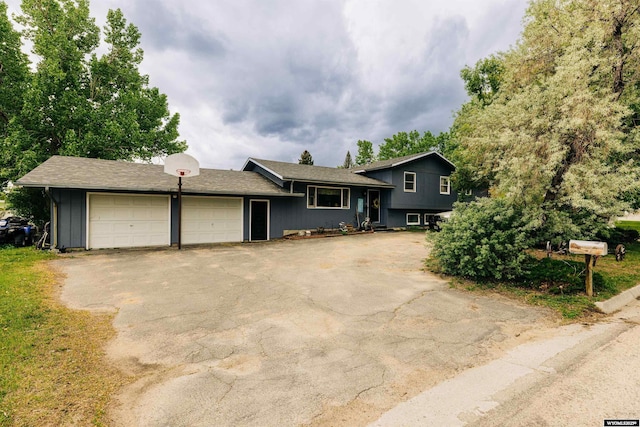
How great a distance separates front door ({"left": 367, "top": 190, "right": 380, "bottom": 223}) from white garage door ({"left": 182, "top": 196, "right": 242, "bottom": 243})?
8.56 meters

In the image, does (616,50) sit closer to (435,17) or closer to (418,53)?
(435,17)

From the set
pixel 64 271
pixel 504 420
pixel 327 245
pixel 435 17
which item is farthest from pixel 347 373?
pixel 435 17

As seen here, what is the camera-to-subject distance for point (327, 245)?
41.2ft

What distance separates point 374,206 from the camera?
60.8 feet

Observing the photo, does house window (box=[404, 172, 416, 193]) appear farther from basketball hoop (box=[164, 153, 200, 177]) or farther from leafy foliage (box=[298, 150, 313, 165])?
leafy foliage (box=[298, 150, 313, 165])

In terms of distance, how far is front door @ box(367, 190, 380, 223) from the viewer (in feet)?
60.5

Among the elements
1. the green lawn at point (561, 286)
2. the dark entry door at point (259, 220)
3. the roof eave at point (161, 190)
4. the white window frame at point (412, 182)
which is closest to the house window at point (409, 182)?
the white window frame at point (412, 182)

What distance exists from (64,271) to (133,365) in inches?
255

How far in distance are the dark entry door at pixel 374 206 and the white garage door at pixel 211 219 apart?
856 centimetres

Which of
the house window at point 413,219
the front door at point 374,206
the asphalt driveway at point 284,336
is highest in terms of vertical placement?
the front door at point 374,206

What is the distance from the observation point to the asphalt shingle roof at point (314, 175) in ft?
49.1

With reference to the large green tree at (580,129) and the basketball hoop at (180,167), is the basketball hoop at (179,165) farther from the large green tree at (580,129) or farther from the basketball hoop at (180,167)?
the large green tree at (580,129)

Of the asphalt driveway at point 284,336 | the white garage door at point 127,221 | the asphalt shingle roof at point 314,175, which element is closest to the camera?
the asphalt driveway at point 284,336

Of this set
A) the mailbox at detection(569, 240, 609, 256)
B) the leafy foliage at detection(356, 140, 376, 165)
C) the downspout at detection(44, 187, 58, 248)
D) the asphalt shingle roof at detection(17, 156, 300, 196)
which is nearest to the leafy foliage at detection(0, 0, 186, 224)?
the asphalt shingle roof at detection(17, 156, 300, 196)
